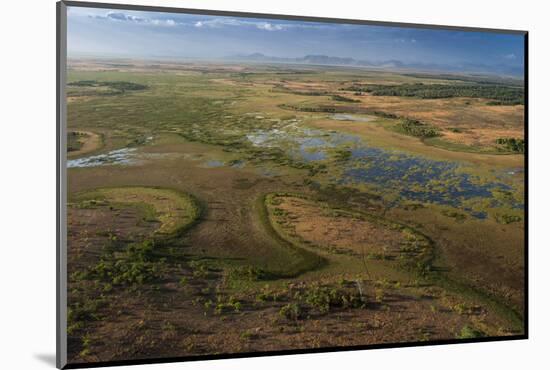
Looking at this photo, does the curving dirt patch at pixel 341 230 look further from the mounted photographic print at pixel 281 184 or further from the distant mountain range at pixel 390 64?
the distant mountain range at pixel 390 64

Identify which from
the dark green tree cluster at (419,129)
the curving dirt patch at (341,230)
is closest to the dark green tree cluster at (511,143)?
the dark green tree cluster at (419,129)

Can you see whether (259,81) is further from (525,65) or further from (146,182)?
Answer: (525,65)

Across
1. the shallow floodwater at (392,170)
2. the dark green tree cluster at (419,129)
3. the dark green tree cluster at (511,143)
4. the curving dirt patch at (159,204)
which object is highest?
the dark green tree cluster at (419,129)

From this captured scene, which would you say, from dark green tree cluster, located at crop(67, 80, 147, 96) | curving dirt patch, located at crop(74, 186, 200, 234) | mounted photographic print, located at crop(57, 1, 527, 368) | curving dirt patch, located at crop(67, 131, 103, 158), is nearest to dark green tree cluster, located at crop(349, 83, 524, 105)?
mounted photographic print, located at crop(57, 1, 527, 368)

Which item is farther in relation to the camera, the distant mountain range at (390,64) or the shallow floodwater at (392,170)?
the shallow floodwater at (392,170)

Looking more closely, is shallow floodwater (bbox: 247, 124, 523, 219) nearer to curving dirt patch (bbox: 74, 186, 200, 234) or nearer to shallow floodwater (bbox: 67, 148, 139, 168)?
curving dirt patch (bbox: 74, 186, 200, 234)

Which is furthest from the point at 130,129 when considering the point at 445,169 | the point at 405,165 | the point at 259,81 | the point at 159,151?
the point at 445,169

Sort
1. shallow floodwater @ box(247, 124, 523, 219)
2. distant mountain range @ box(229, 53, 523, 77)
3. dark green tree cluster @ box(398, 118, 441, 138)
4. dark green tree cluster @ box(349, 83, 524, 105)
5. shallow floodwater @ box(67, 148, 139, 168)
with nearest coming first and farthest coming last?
shallow floodwater @ box(67, 148, 139, 168), distant mountain range @ box(229, 53, 523, 77), shallow floodwater @ box(247, 124, 523, 219), dark green tree cluster @ box(349, 83, 524, 105), dark green tree cluster @ box(398, 118, 441, 138)
